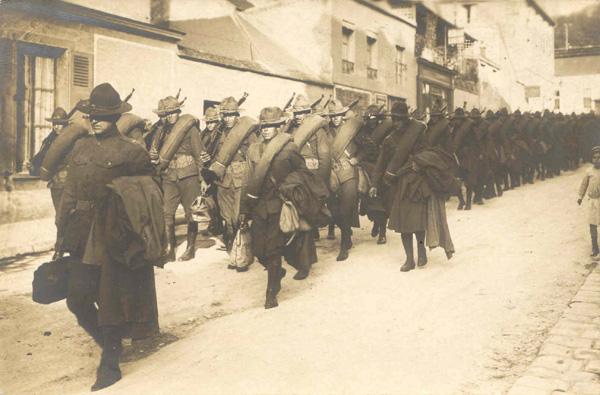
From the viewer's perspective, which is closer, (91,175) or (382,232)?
(91,175)

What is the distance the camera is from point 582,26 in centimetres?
440

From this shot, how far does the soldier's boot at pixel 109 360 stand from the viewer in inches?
140

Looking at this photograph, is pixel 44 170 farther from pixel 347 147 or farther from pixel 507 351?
pixel 507 351

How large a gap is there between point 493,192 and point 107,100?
886 centimetres

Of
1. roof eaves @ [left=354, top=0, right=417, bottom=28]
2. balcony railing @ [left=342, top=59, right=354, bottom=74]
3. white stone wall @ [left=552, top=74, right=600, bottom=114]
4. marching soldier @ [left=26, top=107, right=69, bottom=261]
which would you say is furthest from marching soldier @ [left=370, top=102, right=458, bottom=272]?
roof eaves @ [left=354, top=0, right=417, bottom=28]

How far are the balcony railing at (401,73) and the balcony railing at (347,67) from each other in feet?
11.6

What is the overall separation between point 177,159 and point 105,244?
340 centimetres

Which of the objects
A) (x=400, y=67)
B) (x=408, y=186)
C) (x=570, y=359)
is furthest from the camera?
(x=400, y=67)

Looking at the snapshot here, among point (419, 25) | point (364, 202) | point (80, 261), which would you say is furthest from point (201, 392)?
point (419, 25)

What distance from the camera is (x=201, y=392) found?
334cm

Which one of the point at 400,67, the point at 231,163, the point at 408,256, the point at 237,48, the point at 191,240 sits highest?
the point at 400,67

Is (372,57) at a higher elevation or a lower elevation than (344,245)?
higher

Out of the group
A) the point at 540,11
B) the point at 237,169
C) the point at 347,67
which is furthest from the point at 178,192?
the point at 347,67

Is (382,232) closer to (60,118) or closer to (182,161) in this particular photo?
(182,161)
